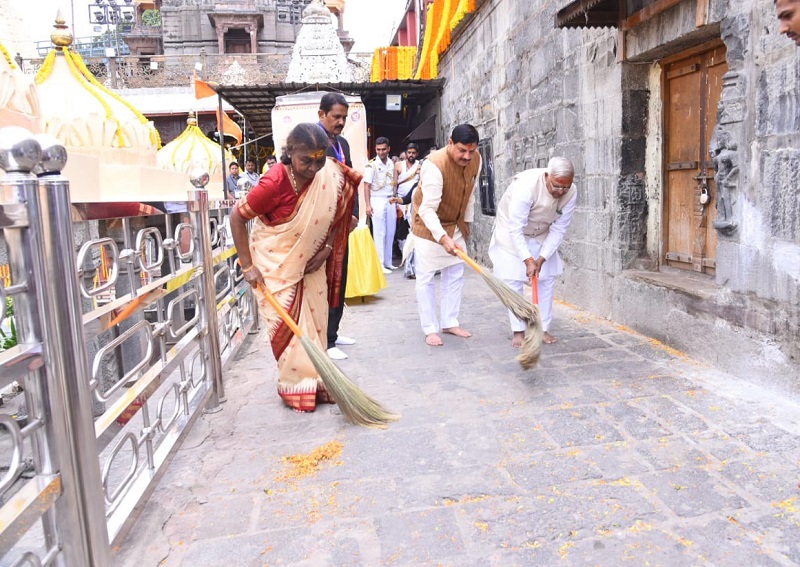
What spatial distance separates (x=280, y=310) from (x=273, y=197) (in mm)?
567

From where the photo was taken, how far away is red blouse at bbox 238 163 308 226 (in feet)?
10.1

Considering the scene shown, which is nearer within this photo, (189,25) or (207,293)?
(207,293)

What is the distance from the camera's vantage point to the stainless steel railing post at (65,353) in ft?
5.03

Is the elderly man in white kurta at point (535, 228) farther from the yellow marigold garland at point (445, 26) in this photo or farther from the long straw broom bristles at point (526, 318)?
the yellow marigold garland at point (445, 26)

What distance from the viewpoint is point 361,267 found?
6.30 m

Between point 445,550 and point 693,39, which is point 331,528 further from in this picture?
point 693,39

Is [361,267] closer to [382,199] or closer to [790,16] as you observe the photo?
[382,199]

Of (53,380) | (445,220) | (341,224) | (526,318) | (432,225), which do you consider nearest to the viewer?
(53,380)

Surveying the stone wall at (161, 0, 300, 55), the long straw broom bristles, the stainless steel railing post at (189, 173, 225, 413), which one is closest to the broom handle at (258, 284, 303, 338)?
the stainless steel railing post at (189, 173, 225, 413)

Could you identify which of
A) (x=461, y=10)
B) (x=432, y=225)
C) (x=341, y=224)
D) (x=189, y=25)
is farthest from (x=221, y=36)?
(x=341, y=224)

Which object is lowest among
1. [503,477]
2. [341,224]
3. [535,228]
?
[503,477]

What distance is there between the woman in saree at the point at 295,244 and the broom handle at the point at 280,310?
0.04 meters

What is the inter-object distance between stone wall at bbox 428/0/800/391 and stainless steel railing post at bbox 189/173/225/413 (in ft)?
9.24

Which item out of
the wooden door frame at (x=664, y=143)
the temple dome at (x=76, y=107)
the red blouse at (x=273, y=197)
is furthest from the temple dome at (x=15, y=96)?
the wooden door frame at (x=664, y=143)
